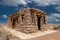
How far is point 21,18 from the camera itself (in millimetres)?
27531

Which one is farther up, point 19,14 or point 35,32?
point 19,14

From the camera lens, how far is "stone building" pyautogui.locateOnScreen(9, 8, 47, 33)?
25.8 metres

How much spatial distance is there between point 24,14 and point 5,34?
1163 cm

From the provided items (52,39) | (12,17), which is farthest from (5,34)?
(12,17)

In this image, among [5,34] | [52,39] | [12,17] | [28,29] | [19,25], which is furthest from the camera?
[12,17]

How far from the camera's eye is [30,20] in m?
26.0

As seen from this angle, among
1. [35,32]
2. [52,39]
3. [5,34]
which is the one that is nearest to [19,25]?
[35,32]

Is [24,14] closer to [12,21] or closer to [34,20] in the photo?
[34,20]

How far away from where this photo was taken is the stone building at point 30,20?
1017 inches

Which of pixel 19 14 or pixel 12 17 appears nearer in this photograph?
pixel 19 14

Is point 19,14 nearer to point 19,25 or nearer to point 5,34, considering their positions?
point 19,25

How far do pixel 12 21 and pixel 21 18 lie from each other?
18.0ft

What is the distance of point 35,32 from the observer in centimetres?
2605

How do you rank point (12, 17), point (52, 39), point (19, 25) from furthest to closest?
point (12, 17) < point (19, 25) < point (52, 39)
